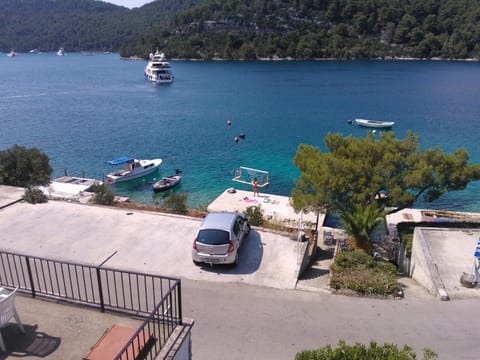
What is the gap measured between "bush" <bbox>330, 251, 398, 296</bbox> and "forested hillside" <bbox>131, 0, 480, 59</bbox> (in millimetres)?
168645

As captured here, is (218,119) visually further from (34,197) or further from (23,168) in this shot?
(34,197)

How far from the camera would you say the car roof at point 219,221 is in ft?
44.0

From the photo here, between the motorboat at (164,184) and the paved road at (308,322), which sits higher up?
the paved road at (308,322)

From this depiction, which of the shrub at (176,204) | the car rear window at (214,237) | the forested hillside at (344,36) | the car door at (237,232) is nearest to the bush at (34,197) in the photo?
the shrub at (176,204)

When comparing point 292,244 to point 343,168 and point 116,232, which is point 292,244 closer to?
point 343,168

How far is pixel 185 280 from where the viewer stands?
12.6 metres

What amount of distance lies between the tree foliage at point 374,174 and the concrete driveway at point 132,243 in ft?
9.25

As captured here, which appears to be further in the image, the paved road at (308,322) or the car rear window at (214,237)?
the car rear window at (214,237)

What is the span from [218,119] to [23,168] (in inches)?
1657

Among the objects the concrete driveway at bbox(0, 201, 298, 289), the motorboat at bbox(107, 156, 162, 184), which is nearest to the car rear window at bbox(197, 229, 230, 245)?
the concrete driveway at bbox(0, 201, 298, 289)

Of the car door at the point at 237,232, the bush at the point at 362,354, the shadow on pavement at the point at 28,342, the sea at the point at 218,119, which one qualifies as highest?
the bush at the point at 362,354

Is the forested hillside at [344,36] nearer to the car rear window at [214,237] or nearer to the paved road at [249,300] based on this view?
the paved road at [249,300]

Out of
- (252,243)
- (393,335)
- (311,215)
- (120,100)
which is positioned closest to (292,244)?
(252,243)

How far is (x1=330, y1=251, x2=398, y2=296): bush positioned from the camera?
11.9 meters
